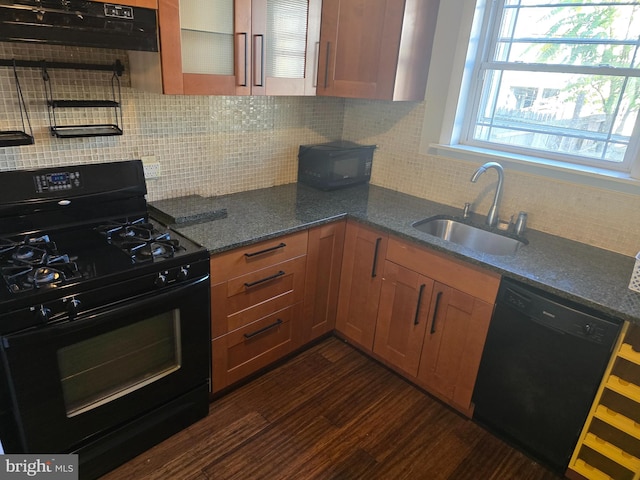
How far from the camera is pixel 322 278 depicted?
2391 millimetres

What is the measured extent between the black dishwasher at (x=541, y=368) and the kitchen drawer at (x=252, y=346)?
3.17ft

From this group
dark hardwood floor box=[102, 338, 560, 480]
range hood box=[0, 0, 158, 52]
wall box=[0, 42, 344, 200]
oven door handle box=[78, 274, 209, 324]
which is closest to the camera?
range hood box=[0, 0, 158, 52]

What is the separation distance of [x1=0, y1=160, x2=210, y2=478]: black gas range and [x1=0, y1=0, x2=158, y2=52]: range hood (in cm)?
57

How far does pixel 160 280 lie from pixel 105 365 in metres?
0.36

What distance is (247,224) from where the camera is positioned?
2047mm

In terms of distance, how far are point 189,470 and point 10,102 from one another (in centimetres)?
Result: 159

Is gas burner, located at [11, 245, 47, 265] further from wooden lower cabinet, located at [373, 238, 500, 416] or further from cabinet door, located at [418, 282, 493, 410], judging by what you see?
cabinet door, located at [418, 282, 493, 410]

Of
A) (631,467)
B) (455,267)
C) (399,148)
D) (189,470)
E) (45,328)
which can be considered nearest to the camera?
(45,328)

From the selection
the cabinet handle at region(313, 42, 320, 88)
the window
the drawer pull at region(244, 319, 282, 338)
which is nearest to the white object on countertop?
the window

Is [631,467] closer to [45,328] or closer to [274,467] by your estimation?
[274,467]

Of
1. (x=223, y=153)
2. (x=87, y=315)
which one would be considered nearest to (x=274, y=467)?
(x=87, y=315)

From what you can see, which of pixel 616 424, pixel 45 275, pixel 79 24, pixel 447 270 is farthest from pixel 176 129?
pixel 616 424

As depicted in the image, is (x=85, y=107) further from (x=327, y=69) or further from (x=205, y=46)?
(x=327, y=69)

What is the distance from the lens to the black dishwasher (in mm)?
1620
